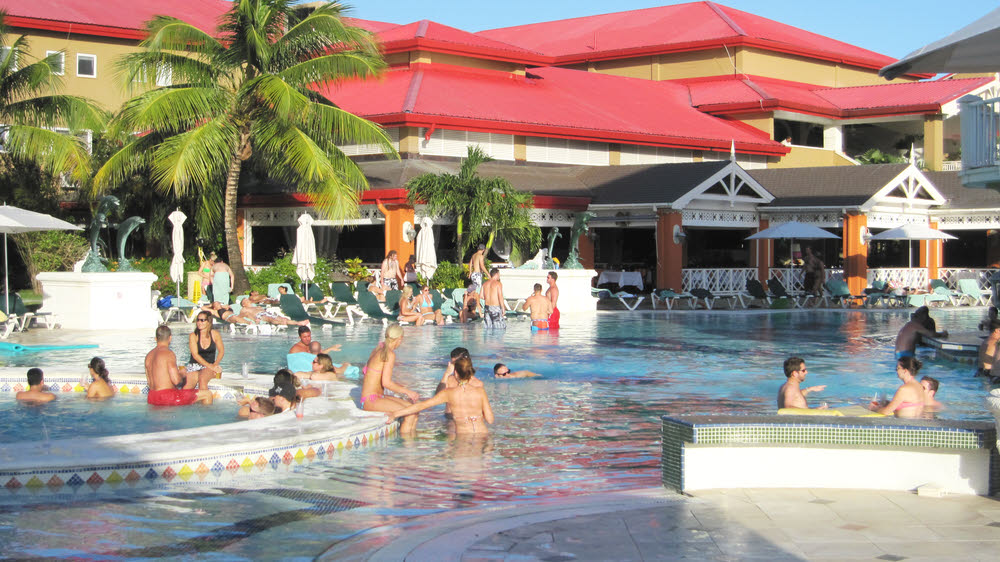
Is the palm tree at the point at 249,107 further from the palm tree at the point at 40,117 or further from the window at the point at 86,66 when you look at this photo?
the window at the point at 86,66

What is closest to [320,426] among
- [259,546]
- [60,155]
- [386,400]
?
[386,400]

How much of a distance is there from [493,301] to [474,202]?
552 cm

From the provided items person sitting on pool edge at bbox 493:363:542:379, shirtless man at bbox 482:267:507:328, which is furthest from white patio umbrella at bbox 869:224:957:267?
person sitting on pool edge at bbox 493:363:542:379

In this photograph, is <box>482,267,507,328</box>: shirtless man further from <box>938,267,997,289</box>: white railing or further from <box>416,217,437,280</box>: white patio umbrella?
<box>938,267,997,289</box>: white railing

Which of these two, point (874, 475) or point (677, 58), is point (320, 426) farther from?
point (677, 58)

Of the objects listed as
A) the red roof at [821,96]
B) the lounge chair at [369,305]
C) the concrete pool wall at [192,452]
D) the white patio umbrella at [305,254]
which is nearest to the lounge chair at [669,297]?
the lounge chair at [369,305]

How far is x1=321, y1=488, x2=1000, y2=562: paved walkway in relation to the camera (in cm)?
608

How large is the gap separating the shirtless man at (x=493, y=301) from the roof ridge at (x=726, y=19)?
22744 millimetres

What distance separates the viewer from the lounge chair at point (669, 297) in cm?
2675

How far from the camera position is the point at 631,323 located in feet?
75.6

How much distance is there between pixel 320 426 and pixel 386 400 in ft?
4.04

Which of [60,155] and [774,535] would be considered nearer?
[774,535]

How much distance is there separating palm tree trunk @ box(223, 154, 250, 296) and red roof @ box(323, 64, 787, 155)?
507 centimetres

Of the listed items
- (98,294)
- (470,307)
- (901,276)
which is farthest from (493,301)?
(901,276)
